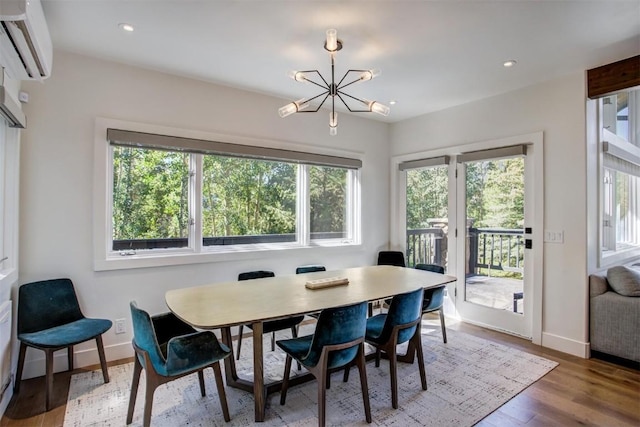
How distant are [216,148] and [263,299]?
6.10ft

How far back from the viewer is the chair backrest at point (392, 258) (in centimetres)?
452

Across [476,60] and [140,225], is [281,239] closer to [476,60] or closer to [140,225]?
[140,225]

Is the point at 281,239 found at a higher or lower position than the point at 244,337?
higher

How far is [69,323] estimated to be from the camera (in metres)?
2.61

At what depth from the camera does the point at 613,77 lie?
2916 mm

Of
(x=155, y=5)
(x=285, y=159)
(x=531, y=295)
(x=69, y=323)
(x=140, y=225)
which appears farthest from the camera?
(x=285, y=159)

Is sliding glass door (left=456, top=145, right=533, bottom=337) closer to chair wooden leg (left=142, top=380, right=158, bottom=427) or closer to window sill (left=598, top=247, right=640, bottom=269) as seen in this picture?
window sill (left=598, top=247, right=640, bottom=269)

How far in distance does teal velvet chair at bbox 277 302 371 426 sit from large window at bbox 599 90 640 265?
9.65ft

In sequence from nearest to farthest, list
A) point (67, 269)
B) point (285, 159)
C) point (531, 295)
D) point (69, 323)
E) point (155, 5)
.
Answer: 1. point (155, 5)
2. point (69, 323)
3. point (67, 269)
4. point (531, 295)
5. point (285, 159)

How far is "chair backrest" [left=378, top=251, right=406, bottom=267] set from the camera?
14.8 feet

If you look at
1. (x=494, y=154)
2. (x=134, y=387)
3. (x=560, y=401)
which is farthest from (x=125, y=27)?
(x=560, y=401)

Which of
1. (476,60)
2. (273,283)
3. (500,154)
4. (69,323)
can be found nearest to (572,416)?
(273,283)

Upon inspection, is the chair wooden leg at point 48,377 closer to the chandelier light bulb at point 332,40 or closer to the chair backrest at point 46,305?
the chair backrest at point 46,305

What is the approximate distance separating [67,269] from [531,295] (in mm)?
4363
